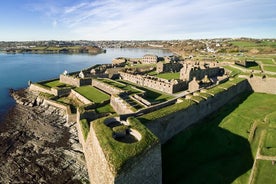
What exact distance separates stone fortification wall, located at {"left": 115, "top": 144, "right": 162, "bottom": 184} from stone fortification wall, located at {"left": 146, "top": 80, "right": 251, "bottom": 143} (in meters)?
4.60

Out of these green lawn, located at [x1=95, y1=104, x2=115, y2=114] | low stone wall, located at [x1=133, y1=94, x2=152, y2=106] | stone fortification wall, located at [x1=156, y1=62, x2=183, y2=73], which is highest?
stone fortification wall, located at [x1=156, y1=62, x2=183, y2=73]

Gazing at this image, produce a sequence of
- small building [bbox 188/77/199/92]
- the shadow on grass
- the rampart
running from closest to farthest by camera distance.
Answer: the rampart → the shadow on grass → small building [bbox 188/77/199/92]

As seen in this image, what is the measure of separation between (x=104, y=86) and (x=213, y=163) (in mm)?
23073

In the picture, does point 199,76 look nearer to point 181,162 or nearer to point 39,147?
point 181,162

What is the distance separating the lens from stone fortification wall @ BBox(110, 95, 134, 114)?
23006 millimetres

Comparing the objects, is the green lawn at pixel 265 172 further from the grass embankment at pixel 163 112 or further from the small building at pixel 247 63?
the small building at pixel 247 63

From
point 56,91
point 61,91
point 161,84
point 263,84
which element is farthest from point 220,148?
point 56,91

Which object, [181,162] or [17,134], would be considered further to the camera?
[17,134]

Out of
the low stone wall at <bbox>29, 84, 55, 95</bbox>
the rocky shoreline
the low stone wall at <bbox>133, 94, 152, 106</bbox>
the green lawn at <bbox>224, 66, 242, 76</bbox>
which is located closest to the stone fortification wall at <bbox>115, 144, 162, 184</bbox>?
the rocky shoreline

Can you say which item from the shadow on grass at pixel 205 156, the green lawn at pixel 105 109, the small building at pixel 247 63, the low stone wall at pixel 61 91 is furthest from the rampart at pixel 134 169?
the small building at pixel 247 63

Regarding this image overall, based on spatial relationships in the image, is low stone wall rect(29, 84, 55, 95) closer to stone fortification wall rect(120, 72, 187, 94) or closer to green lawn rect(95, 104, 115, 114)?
green lawn rect(95, 104, 115, 114)

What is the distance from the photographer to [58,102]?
3186 centimetres

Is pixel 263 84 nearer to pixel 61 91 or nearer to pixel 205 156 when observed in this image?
pixel 205 156

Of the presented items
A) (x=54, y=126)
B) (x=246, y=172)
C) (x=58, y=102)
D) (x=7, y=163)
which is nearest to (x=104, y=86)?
(x=58, y=102)
